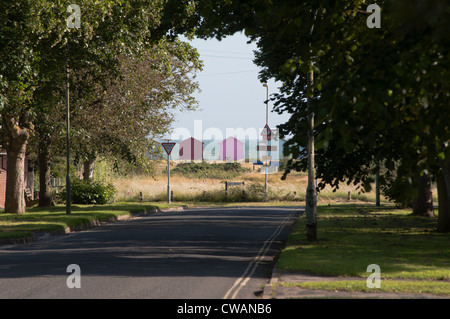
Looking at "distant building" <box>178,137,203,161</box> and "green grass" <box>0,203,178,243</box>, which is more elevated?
"distant building" <box>178,137,203,161</box>

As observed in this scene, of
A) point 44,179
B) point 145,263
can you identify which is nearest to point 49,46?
point 44,179

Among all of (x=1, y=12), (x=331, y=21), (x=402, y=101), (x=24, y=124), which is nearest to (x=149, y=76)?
(x=24, y=124)

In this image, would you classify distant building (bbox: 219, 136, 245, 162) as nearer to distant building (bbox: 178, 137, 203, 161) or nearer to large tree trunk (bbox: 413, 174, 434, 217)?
distant building (bbox: 178, 137, 203, 161)

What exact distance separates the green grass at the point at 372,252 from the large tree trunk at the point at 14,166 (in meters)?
13.1

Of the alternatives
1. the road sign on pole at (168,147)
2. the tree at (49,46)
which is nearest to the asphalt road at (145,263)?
the tree at (49,46)

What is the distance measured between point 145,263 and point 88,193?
27.7m

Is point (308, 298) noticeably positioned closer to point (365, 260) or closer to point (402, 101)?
point (402, 101)

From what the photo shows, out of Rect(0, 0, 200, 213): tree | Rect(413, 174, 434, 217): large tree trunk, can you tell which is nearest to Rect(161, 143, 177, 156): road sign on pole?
Rect(0, 0, 200, 213): tree

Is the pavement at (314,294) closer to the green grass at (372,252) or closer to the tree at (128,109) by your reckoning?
the green grass at (372,252)

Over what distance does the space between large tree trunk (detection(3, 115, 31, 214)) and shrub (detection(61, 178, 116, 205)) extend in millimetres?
10678

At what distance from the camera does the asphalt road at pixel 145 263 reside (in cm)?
972

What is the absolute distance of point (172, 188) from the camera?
53031 millimetres

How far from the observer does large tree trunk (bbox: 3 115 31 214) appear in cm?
2852
